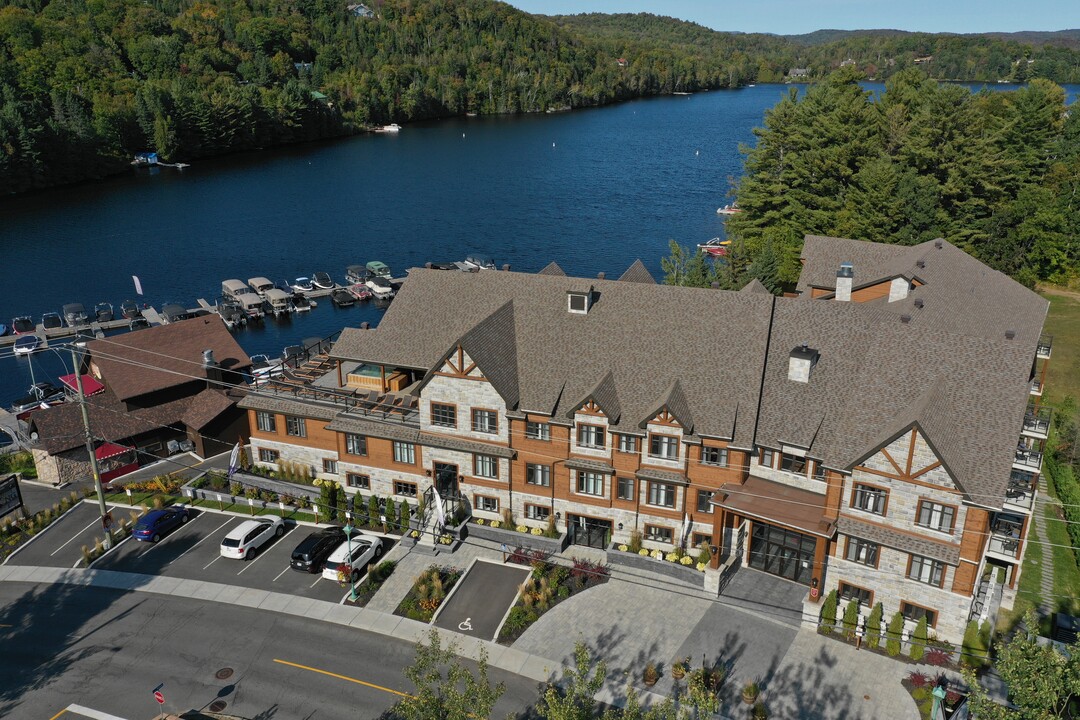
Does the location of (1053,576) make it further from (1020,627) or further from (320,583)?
(320,583)

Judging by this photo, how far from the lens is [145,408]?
199 feet

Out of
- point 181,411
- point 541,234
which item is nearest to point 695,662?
point 181,411

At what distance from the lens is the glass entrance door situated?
147ft

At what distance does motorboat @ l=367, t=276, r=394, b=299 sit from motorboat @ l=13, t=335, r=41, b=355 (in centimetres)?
3855

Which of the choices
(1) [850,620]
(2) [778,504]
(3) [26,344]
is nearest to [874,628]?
(1) [850,620]

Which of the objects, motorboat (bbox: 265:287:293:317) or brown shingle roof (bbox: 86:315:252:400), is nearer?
brown shingle roof (bbox: 86:315:252:400)

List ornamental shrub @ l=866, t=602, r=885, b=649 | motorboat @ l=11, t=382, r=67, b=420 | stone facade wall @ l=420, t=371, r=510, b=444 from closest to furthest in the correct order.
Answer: ornamental shrub @ l=866, t=602, r=885, b=649, stone facade wall @ l=420, t=371, r=510, b=444, motorboat @ l=11, t=382, r=67, b=420

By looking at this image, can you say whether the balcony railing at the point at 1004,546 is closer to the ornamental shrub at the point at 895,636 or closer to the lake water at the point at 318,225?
the ornamental shrub at the point at 895,636

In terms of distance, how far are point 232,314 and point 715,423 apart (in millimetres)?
73458

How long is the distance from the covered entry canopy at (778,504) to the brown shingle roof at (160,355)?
130 ft

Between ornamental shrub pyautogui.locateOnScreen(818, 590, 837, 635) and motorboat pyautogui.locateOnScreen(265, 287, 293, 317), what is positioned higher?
ornamental shrub pyautogui.locateOnScreen(818, 590, 837, 635)

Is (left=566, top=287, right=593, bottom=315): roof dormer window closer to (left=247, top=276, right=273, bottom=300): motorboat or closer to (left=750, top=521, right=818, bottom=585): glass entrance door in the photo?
(left=750, top=521, right=818, bottom=585): glass entrance door

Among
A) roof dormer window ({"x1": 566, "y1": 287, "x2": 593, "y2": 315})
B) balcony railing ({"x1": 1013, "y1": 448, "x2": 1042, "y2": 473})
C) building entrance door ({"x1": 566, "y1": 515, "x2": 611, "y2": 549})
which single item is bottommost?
building entrance door ({"x1": 566, "y1": 515, "x2": 611, "y2": 549})

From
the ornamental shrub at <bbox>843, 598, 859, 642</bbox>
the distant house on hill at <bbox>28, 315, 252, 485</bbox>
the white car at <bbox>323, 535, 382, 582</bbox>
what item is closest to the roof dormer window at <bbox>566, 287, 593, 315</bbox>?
the white car at <bbox>323, 535, 382, 582</bbox>
